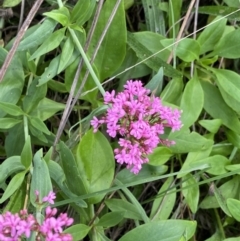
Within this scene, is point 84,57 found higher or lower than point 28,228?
higher

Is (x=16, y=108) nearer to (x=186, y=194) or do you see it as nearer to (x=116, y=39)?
(x=116, y=39)

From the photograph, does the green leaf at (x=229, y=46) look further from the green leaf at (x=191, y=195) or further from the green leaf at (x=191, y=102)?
the green leaf at (x=191, y=195)

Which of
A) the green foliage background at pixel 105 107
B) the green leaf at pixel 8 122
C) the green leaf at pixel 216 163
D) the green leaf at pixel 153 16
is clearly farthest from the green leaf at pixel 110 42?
the green leaf at pixel 216 163

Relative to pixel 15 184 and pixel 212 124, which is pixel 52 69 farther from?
pixel 212 124

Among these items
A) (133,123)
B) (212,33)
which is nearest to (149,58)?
(212,33)

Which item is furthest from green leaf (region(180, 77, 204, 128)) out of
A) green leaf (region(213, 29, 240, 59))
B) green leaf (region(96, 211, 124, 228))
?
green leaf (region(96, 211, 124, 228))

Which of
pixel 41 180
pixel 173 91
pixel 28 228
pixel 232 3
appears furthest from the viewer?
pixel 232 3

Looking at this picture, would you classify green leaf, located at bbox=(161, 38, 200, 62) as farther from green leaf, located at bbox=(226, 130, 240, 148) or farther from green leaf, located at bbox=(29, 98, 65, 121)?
green leaf, located at bbox=(29, 98, 65, 121)
